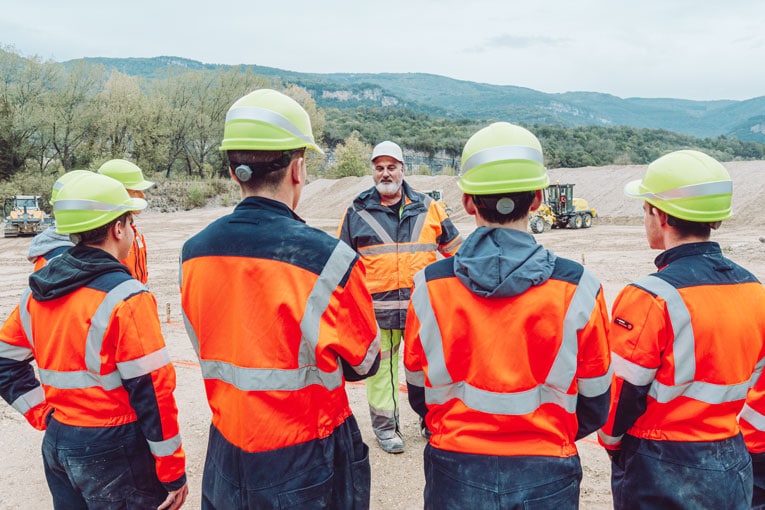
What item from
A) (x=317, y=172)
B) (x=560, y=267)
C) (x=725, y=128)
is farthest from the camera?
(x=725, y=128)

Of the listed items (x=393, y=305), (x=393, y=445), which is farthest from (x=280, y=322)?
(x=393, y=445)

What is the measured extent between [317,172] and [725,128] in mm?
157692

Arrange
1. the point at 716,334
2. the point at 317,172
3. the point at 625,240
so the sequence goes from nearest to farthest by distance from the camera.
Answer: the point at 716,334
the point at 625,240
the point at 317,172

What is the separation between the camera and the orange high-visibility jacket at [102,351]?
7.16ft

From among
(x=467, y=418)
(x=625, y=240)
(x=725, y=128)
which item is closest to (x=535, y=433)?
(x=467, y=418)

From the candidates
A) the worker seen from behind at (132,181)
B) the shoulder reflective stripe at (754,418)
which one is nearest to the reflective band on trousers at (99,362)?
the worker seen from behind at (132,181)

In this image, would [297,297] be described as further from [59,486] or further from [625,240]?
[625,240]

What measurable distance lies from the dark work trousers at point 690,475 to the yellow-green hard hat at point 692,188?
85 cm

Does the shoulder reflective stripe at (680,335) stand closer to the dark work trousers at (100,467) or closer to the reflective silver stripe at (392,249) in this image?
the dark work trousers at (100,467)

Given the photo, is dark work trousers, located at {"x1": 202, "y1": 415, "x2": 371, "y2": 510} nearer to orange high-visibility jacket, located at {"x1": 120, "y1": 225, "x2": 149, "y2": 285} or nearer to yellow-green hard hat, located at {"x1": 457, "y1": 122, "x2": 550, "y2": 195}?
yellow-green hard hat, located at {"x1": 457, "y1": 122, "x2": 550, "y2": 195}

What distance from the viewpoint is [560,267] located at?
181 centimetres

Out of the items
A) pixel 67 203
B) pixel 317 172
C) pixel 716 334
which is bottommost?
pixel 317 172

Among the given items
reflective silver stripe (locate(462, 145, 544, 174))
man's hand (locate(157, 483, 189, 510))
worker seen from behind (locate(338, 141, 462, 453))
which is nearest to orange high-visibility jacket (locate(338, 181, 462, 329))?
worker seen from behind (locate(338, 141, 462, 453))

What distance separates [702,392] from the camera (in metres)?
2.10
